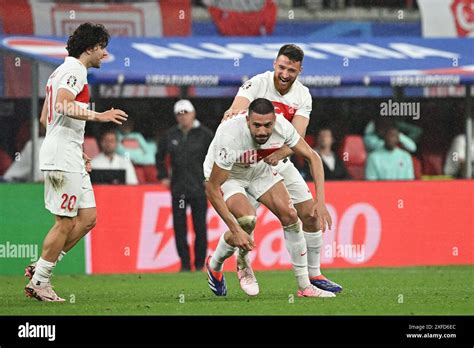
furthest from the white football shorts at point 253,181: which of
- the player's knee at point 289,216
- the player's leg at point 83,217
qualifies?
the player's leg at point 83,217

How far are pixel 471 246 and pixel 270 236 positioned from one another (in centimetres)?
269

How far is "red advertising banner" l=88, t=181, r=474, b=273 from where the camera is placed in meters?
17.8

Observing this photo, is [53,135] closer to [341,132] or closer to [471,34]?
[341,132]

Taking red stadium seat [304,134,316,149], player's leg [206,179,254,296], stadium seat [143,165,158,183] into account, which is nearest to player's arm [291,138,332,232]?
player's leg [206,179,254,296]

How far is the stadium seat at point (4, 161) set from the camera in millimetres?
19622

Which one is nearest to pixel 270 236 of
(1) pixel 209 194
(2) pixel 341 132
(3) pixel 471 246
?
(3) pixel 471 246

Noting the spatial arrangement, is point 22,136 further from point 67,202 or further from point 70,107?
point 70,107

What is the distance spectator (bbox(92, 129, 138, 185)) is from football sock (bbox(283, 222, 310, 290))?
6276 millimetres

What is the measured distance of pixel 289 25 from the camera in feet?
79.5

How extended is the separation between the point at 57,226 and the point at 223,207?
1449mm

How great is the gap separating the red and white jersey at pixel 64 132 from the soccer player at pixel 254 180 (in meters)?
1.17

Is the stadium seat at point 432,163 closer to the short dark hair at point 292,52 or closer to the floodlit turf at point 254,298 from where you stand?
the floodlit turf at point 254,298

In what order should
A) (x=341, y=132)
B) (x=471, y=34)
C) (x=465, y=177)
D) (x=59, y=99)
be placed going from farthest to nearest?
(x=471, y=34)
(x=341, y=132)
(x=465, y=177)
(x=59, y=99)

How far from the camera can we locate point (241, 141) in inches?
476
